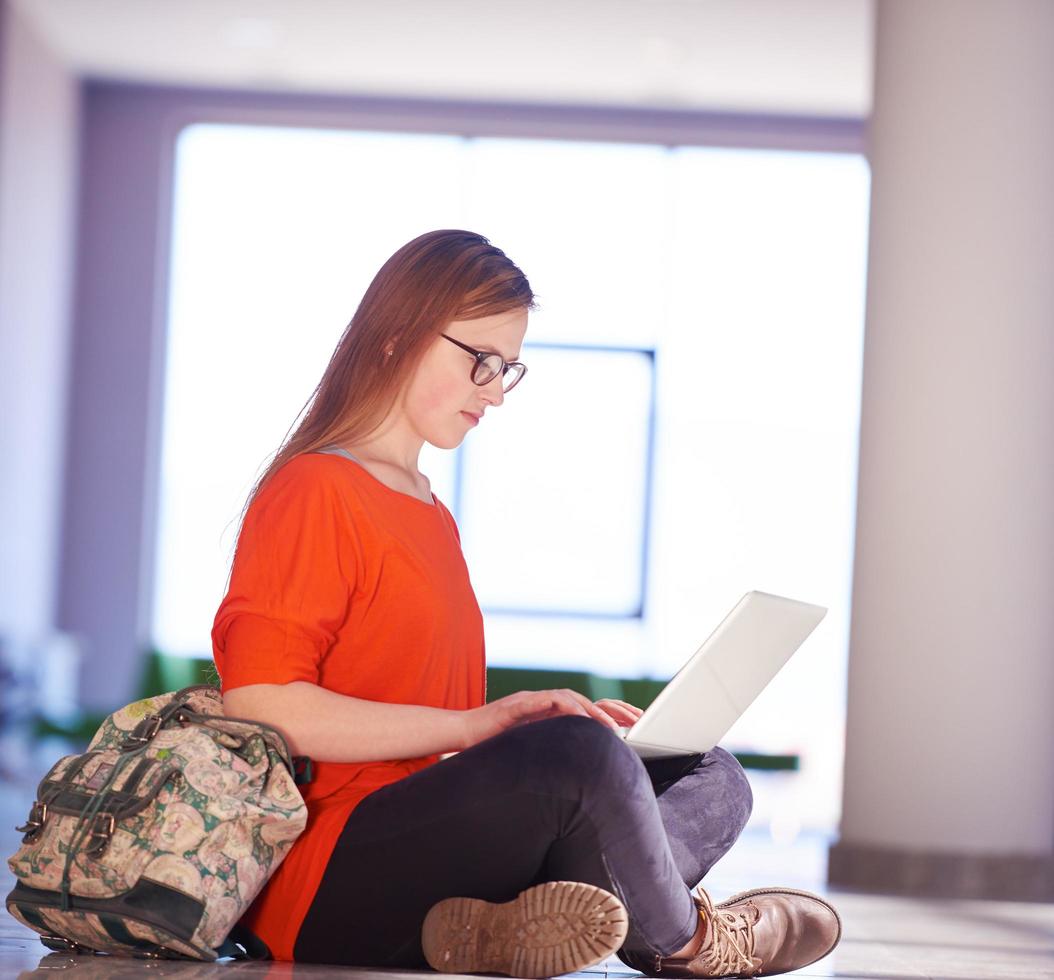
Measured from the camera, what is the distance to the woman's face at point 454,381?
1.82 metres

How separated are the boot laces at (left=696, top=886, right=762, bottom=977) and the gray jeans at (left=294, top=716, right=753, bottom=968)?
0.14 feet

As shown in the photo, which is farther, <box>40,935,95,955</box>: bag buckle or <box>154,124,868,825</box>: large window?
<box>154,124,868,825</box>: large window

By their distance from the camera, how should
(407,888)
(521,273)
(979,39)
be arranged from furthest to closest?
1. (979,39)
2. (521,273)
3. (407,888)

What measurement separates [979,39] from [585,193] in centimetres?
402

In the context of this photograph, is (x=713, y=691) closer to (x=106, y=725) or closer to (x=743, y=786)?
(x=743, y=786)

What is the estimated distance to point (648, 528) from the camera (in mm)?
8117

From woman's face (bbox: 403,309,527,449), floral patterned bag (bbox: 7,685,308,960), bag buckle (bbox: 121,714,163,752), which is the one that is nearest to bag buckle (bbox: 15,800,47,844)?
floral patterned bag (bbox: 7,685,308,960)

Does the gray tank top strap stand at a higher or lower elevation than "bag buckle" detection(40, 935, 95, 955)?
higher

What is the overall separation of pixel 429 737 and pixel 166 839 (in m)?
0.30

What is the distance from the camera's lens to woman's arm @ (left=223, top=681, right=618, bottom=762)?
159cm

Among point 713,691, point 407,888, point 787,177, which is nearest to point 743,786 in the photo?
point 713,691

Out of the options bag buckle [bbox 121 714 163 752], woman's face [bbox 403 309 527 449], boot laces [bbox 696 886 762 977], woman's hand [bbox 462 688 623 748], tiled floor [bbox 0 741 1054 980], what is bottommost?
tiled floor [bbox 0 741 1054 980]

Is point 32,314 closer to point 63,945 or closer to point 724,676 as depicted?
point 63,945

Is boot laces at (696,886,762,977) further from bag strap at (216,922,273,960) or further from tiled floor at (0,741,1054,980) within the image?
bag strap at (216,922,273,960)
